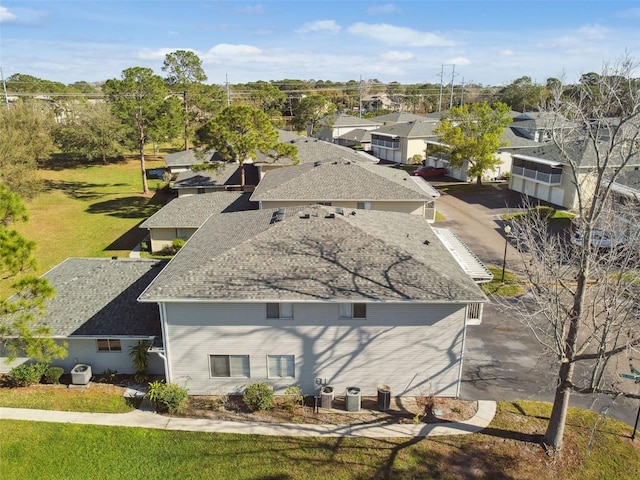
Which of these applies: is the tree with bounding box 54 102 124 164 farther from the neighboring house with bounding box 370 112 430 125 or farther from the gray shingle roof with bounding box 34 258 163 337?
the gray shingle roof with bounding box 34 258 163 337

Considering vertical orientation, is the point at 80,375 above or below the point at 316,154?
below

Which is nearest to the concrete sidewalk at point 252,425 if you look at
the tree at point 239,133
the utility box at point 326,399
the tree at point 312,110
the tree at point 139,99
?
the utility box at point 326,399

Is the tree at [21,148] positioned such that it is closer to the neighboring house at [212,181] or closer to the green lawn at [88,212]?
the green lawn at [88,212]

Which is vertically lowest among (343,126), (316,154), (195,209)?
(195,209)

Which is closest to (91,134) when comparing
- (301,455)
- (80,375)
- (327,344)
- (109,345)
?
(109,345)

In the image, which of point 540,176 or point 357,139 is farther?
point 357,139

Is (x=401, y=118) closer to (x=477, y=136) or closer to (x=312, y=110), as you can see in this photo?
(x=312, y=110)

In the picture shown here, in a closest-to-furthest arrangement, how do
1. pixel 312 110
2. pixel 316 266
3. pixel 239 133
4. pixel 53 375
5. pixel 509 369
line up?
pixel 316 266, pixel 53 375, pixel 509 369, pixel 239 133, pixel 312 110

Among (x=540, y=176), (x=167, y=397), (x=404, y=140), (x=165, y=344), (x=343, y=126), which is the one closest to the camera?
(x=167, y=397)

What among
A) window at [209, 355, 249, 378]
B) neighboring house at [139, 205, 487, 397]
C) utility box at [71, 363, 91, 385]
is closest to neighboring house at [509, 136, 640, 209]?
neighboring house at [139, 205, 487, 397]
